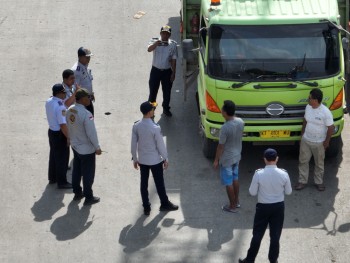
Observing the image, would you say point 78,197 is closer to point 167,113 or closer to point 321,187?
point 167,113

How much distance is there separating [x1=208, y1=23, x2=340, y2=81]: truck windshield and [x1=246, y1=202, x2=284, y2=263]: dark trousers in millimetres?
2879

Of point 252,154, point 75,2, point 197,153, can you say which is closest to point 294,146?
point 252,154

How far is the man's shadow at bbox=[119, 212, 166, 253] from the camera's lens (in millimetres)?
10164

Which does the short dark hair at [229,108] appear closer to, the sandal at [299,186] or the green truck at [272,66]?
the green truck at [272,66]

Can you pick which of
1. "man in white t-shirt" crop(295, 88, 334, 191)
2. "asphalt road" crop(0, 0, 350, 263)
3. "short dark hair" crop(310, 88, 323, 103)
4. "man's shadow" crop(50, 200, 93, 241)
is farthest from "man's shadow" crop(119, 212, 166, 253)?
"short dark hair" crop(310, 88, 323, 103)

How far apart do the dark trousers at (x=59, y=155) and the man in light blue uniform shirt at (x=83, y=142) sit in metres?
0.42

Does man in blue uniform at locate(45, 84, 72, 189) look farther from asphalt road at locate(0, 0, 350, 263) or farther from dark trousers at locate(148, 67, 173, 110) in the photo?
dark trousers at locate(148, 67, 173, 110)

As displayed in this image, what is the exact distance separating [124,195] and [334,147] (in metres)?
3.30

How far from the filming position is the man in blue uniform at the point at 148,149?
10289 millimetres

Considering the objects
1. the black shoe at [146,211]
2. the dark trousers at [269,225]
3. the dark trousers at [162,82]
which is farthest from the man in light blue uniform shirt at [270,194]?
the dark trousers at [162,82]

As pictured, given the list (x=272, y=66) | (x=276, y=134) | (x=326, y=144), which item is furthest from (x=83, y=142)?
(x=326, y=144)

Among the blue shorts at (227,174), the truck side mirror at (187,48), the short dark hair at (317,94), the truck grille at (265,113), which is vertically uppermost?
the truck side mirror at (187,48)

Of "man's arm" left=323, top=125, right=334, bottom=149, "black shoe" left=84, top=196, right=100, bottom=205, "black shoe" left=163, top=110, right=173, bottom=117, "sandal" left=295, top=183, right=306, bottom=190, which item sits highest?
"man's arm" left=323, top=125, right=334, bottom=149

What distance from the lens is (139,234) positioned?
10.4 metres
